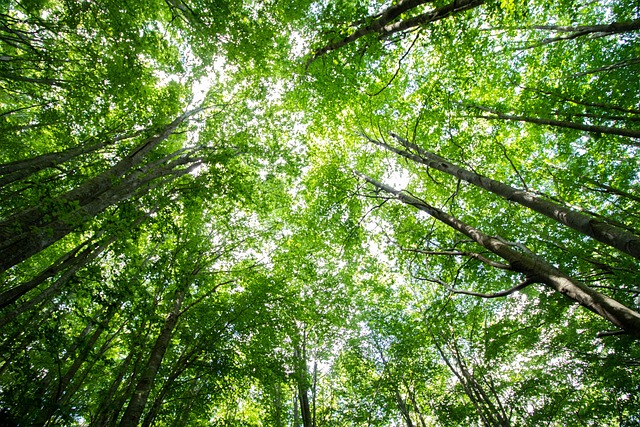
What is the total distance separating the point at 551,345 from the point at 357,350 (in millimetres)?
6756

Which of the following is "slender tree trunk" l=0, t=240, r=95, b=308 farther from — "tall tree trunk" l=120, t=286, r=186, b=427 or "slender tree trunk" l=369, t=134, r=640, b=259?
"slender tree trunk" l=369, t=134, r=640, b=259

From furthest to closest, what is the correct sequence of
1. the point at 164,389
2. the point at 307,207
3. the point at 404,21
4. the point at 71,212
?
the point at 307,207 → the point at 164,389 → the point at 404,21 → the point at 71,212

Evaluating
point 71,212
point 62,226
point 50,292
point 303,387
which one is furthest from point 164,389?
point 303,387

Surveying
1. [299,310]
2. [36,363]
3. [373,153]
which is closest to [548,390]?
[299,310]

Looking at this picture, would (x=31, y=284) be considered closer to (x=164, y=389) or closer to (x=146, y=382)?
(x=146, y=382)

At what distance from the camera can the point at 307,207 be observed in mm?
11406

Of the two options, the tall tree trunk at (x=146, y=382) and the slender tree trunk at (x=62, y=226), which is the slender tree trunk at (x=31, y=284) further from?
the tall tree trunk at (x=146, y=382)

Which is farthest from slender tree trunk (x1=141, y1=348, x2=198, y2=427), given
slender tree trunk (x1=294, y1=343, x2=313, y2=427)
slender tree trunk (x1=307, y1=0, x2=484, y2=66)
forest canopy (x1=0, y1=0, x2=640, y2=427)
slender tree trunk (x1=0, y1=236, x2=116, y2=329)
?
slender tree trunk (x1=307, y1=0, x2=484, y2=66)

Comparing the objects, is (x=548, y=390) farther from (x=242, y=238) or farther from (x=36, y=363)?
(x=36, y=363)

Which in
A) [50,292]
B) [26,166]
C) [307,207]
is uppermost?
[307,207]

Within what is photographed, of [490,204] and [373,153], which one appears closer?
[490,204]

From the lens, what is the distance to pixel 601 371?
7.76 m

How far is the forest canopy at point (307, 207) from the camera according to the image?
17.0 ft

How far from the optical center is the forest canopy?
518 cm
